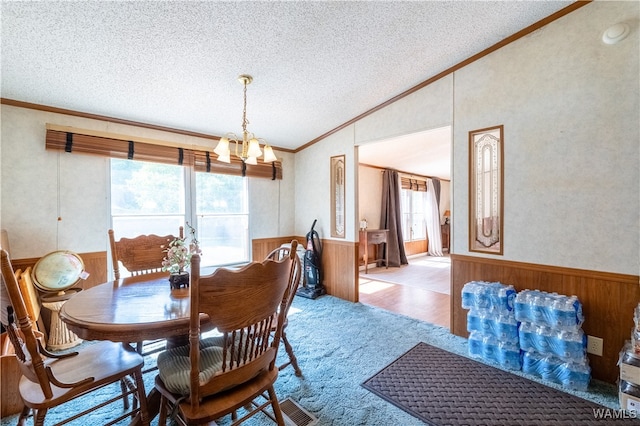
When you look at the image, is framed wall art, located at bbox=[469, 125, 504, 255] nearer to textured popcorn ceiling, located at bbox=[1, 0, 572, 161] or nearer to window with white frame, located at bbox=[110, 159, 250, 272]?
textured popcorn ceiling, located at bbox=[1, 0, 572, 161]

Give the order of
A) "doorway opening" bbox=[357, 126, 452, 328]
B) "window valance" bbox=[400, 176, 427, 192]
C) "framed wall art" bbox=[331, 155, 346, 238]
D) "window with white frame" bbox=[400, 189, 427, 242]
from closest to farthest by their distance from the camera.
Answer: "doorway opening" bbox=[357, 126, 452, 328] < "framed wall art" bbox=[331, 155, 346, 238] < "window valance" bbox=[400, 176, 427, 192] < "window with white frame" bbox=[400, 189, 427, 242]

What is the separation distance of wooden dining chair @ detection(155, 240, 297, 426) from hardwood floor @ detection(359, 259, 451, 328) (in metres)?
2.56

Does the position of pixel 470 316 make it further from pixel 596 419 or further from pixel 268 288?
pixel 268 288

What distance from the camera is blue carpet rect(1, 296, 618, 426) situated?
6.12ft

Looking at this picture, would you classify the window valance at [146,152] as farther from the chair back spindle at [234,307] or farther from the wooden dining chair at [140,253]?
the chair back spindle at [234,307]

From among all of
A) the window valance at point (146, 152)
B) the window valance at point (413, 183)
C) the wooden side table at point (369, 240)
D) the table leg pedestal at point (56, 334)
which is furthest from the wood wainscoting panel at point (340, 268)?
the window valance at point (413, 183)

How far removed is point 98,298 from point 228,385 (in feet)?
3.50

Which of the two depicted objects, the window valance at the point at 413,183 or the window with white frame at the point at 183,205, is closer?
the window with white frame at the point at 183,205

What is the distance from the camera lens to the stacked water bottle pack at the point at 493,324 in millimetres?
2393

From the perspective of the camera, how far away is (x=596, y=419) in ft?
5.91

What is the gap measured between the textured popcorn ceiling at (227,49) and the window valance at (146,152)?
0.30 meters

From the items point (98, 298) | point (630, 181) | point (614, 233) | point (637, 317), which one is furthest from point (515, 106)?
point (98, 298)

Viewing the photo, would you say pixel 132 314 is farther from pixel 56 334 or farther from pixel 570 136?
pixel 570 136

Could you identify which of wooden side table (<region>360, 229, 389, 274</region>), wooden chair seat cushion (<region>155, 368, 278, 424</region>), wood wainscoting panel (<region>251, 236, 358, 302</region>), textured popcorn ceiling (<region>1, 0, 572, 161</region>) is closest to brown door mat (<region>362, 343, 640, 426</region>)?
wooden chair seat cushion (<region>155, 368, 278, 424</region>)
